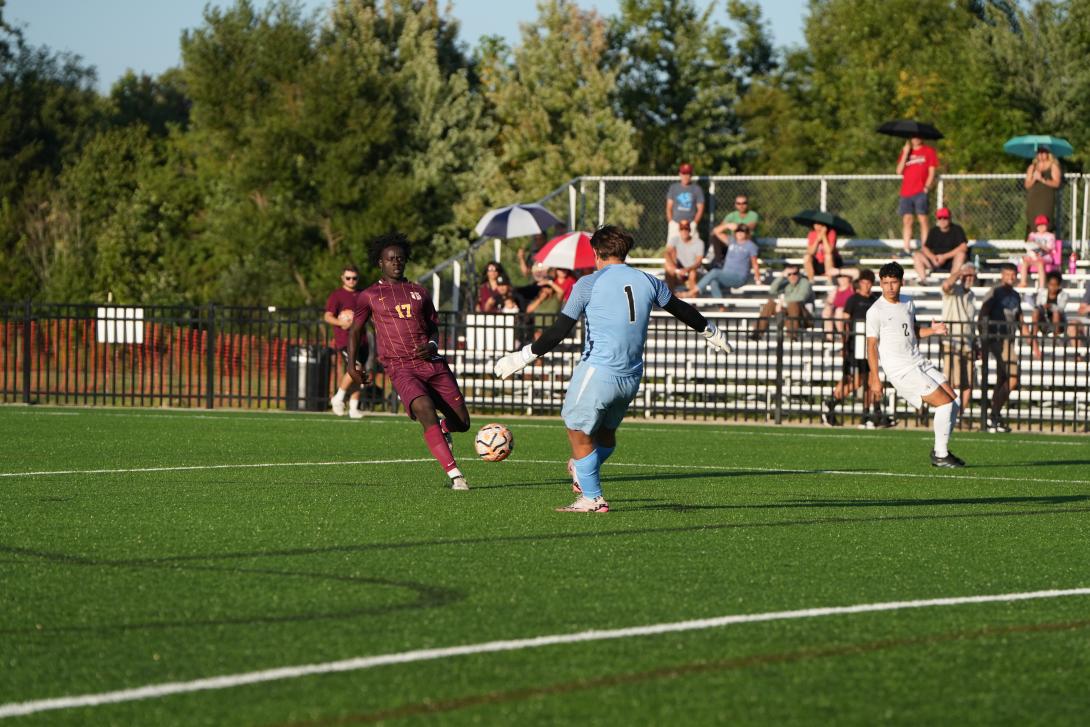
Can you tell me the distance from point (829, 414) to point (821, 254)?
6.37 m

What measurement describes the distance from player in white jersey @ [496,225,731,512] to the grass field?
1.98ft

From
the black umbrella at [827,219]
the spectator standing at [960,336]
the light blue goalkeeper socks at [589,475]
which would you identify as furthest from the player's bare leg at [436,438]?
the black umbrella at [827,219]

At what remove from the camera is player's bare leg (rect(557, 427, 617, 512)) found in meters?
11.1

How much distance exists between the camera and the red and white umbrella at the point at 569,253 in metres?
Answer: 26.7

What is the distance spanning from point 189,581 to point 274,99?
47.9m

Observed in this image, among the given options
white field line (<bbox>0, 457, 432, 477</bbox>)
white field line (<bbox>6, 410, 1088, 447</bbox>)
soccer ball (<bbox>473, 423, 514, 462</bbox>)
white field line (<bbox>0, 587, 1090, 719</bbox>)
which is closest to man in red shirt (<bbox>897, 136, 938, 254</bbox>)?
white field line (<bbox>6, 410, 1088, 447</bbox>)

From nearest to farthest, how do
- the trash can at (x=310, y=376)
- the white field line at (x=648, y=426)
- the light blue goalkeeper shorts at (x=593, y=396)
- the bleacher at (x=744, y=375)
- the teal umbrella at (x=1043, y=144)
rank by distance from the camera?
the light blue goalkeeper shorts at (x=593, y=396) < the white field line at (x=648, y=426) < the bleacher at (x=744, y=375) < the trash can at (x=310, y=376) < the teal umbrella at (x=1043, y=144)

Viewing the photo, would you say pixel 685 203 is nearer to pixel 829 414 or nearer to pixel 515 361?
pixel 829 414

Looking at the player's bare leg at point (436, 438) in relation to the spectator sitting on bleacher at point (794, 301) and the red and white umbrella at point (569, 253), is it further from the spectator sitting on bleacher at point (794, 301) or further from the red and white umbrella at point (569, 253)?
the spectator sitting on bleacher at point (794, 301)

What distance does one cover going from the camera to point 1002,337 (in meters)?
23.3

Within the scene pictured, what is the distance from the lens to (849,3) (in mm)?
69812

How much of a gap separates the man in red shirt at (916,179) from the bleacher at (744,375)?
1.41 meters

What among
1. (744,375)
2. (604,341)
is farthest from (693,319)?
(744,375)

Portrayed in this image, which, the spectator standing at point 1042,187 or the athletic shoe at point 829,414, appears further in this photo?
the spectator standing at point 1042,187
